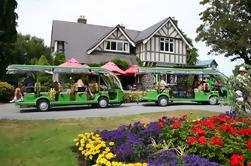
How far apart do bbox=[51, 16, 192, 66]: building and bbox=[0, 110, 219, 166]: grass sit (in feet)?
72.0

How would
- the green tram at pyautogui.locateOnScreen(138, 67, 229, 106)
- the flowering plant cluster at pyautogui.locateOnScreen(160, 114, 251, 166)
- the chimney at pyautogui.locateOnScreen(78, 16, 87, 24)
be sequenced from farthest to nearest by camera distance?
1. the chimney at pyautogui.locateOnScreen(78, 16, 87, 24)
2. the green tram at pyautogui.locateOnScreen(138, 67, 229, 106)
3. the flowering plant cluster at pyautogui.locateOnScreen(160, 114, 251, 166)

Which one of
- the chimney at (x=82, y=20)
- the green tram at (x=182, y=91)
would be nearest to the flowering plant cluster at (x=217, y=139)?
the green tram at (x=182, y=91)

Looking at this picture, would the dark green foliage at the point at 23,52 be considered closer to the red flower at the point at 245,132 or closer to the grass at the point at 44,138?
the grass at the point at 44,138

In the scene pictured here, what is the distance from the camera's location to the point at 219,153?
241 inches

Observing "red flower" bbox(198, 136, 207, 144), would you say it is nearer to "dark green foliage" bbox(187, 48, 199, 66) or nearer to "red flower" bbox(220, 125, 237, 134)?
"red flower" bbox(220, 125, 237, 134)

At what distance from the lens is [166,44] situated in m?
37.5

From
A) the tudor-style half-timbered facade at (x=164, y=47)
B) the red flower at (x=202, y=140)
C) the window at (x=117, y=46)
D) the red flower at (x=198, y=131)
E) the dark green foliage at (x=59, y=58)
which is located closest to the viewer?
the red flower at (x=202, y=140)

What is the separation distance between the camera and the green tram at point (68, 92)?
17.4 metres

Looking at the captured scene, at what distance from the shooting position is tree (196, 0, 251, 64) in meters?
38.5

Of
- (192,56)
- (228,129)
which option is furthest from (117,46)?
(228,129)

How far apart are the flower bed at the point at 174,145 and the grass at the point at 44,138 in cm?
64

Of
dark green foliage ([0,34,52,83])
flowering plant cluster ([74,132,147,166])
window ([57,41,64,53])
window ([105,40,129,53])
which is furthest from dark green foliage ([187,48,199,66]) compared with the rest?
flowering plant cluster ([74,132,147,166])

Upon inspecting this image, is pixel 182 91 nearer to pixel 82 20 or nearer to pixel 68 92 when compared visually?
pixel 68 92

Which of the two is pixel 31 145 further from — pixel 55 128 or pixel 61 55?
pixel 61 55
